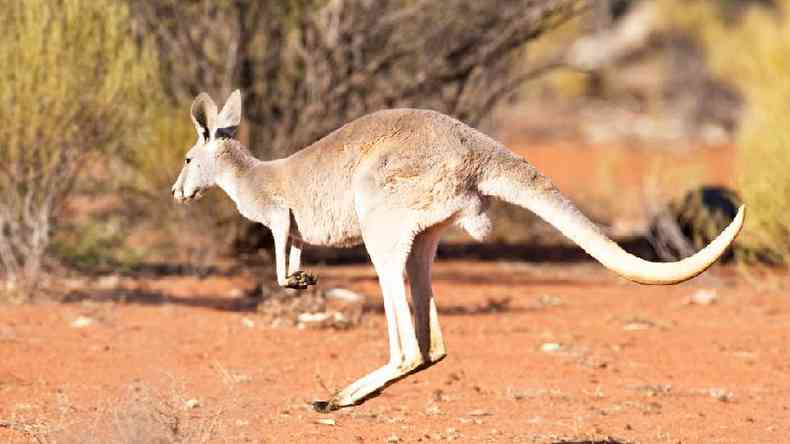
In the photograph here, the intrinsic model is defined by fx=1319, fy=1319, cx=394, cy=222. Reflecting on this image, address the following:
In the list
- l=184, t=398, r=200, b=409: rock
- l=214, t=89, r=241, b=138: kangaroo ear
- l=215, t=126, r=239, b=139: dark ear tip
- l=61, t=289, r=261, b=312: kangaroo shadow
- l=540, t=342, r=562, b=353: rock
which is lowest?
l=61, t=289, r=261, b=312: kangaroo shadow

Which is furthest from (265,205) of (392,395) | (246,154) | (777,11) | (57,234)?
(777,11)

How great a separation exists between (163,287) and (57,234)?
1228mm

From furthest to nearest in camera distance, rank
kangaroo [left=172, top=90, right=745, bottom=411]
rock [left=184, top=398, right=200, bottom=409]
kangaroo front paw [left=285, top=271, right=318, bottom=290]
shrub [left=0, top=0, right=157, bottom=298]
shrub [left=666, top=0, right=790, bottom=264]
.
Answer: shrub [left=666, top=0, right=790, bottom=264] < shrub [left=0, top=0, right=157, bottom=298] < rock [left=184, top=398, right=200, bottom=409] < kangaroo front paw [left=285, top=271, right=318, bottom=290] < kangaroo [left=172, top=90, right=745, bottom=411]

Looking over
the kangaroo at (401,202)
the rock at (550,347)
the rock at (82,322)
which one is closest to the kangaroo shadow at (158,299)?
the rock at (82,322)

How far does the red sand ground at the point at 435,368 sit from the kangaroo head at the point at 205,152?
2.93 feet

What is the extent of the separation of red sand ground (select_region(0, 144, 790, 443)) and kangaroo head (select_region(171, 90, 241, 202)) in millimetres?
893

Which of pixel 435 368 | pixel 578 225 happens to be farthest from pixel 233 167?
pixel 435 368

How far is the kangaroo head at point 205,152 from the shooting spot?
6062mm

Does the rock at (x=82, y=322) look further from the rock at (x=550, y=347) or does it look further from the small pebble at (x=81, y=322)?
the rock at (x=550, y=347)

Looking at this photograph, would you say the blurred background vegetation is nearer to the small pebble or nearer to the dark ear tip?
the small pebble

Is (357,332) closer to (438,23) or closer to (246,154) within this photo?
(246,154)

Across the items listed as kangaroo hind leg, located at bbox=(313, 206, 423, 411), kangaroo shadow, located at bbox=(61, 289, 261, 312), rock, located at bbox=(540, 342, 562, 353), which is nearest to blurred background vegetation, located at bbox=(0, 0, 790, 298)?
kangaroo shadow, located at bbox=(61, 289, 261, 312)

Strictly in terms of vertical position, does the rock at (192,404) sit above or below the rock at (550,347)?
above

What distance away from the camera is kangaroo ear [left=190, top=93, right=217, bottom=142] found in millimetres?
5957
